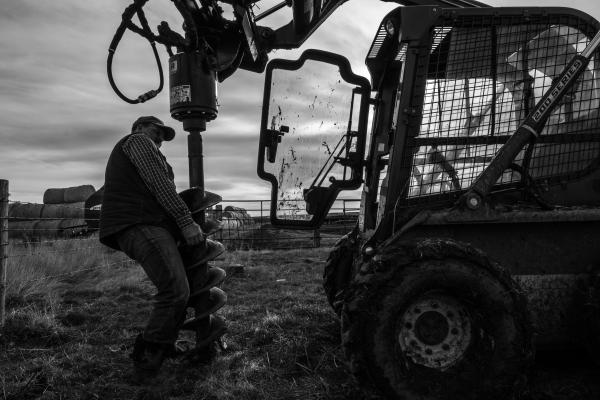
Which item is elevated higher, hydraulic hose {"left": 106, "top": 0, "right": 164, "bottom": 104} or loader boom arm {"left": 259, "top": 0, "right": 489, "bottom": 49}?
loader boom arm {"left": 259, "top": 0, "right": 489, "bottom": 49}

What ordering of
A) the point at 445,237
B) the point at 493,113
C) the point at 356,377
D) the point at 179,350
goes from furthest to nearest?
1. the point at 179,350
2. the point at 493,113
3. the point at 445,237
4. the point at 356,377

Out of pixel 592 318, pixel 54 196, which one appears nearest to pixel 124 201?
pixel 592 318

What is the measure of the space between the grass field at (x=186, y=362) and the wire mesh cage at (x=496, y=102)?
140cm

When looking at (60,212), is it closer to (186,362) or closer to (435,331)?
(186,362)

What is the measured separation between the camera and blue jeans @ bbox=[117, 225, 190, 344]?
3.74m

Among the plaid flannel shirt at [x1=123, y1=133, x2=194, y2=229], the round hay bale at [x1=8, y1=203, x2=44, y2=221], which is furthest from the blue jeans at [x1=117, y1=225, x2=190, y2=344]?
the round hay bale at [x1=8, y1=203, x2=44, y2=221]

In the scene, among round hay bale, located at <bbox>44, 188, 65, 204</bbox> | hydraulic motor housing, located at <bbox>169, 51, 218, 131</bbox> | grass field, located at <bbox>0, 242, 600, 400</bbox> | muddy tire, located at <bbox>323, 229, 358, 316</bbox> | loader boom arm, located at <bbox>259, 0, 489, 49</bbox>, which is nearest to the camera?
grass field, located at <bbox>0, 242, 600, 400</bbox>

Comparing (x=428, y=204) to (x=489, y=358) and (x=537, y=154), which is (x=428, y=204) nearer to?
(x=537, y=154)

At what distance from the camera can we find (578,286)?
342cm

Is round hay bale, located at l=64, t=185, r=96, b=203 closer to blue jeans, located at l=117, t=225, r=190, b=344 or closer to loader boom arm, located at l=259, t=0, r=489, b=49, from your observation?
loader boom arm, located at l=259, t=0, r=489, b=49

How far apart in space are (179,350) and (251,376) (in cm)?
77

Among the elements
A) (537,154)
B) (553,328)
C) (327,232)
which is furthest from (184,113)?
(327,232)

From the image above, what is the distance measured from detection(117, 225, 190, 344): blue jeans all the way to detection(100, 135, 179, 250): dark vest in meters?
0.09

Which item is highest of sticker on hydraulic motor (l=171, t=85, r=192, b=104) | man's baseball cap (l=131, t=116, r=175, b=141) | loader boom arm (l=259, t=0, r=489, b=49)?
loader boom arm (l=259, t=0, r=489, b=49)
